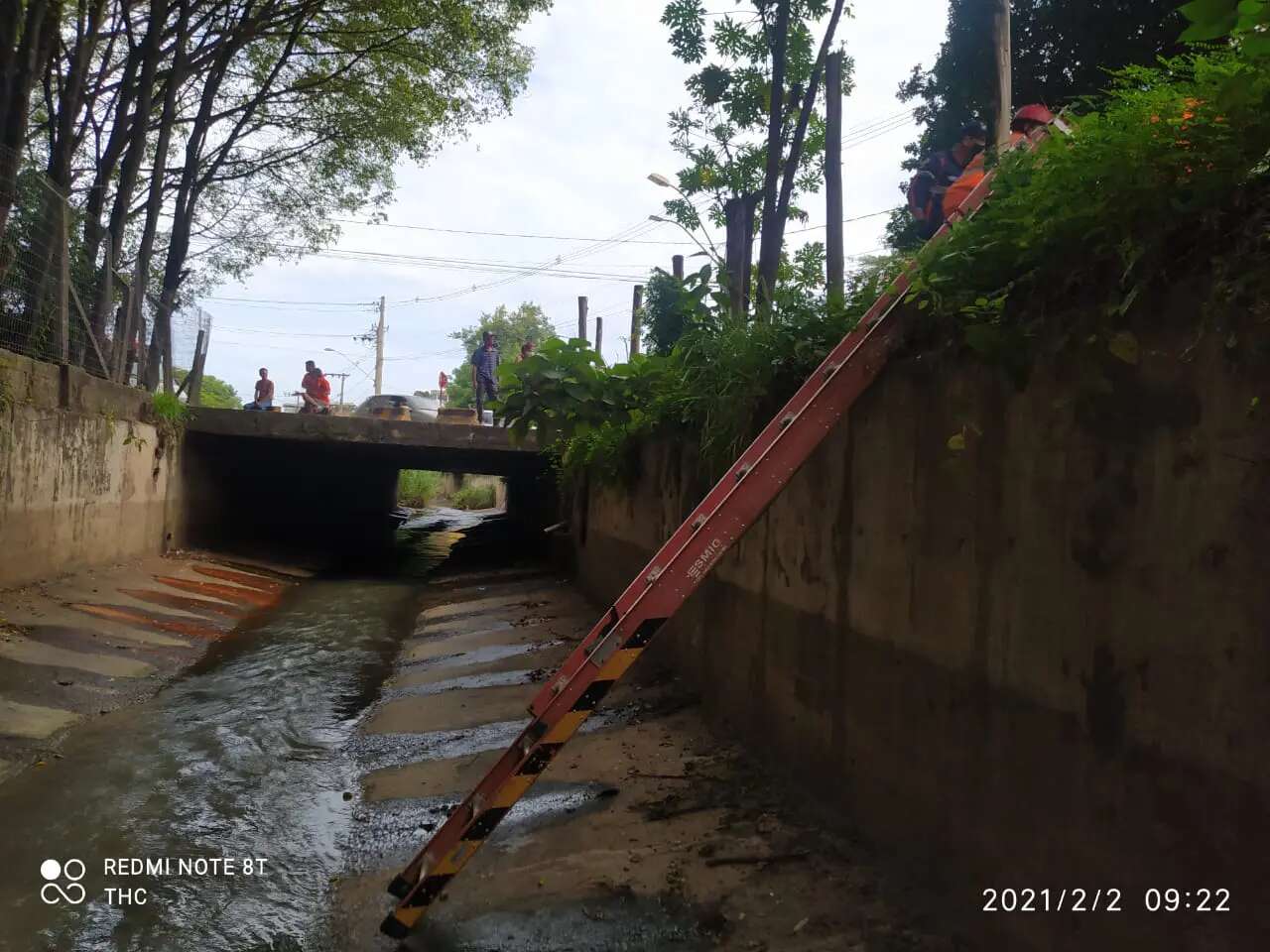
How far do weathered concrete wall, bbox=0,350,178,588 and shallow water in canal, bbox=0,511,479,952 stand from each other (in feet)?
7.81

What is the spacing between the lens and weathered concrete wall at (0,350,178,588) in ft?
28.8

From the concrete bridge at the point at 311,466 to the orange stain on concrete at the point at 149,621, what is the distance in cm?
442

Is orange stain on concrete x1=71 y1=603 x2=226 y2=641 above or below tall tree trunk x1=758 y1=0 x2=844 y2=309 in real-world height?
below

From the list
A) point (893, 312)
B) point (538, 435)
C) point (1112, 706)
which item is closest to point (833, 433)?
point (893, 312)

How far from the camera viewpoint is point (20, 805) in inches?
202

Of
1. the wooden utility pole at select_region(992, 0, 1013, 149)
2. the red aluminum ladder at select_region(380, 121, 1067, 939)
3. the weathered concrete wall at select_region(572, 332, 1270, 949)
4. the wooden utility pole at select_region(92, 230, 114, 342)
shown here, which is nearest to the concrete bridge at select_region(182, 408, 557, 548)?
the wooden utility pole at select_region(92, 230, 114, 342)

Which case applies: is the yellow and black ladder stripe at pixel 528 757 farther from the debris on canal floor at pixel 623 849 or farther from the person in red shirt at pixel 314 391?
the person in red shirt at pixel 314 391

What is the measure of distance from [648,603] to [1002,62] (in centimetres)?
554

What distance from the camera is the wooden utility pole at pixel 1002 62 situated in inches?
254

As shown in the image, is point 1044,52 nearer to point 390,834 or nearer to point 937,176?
point 937,176

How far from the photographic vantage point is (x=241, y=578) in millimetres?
13766

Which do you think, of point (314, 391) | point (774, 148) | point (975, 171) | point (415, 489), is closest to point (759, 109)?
point (774, 148)

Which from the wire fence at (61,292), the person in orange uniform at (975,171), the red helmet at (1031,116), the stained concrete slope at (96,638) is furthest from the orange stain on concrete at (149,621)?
the red helmet at (1031,116)

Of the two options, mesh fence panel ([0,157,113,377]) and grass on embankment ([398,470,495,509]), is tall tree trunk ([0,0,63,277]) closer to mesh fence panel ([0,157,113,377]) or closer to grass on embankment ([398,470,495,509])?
mesh fence panel ([0,157,113,377])
